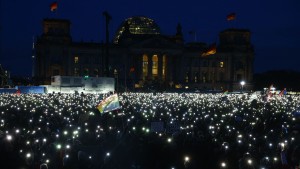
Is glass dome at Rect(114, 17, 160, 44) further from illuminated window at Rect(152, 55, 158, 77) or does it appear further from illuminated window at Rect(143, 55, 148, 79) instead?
illuminated window at Rect(143, 55, 148, 79)

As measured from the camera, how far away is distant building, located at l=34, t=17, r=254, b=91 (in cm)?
10006

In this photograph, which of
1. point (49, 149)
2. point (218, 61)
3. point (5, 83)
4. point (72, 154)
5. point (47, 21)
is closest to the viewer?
point (72, 154)

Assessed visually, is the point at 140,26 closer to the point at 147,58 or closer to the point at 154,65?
the point at 147,58

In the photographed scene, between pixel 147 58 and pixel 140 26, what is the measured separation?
13.1 m

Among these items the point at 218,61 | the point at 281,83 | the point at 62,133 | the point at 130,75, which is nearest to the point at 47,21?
the point at 130,75

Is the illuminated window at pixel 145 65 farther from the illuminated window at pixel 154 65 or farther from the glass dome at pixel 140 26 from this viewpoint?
the glass dome at pixel 140 26

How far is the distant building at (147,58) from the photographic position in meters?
100

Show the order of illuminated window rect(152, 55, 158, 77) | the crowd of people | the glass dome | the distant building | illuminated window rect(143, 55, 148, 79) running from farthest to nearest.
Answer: the glass dome, illuminated window rect(152, 55, 158, 77), illuminated window rect(143, 55, 148, 79), the distant building, the crowd of people

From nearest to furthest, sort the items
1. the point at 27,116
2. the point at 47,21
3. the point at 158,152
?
1. the point at 158,152
2. the point at 27,116
3. the point at 47,21

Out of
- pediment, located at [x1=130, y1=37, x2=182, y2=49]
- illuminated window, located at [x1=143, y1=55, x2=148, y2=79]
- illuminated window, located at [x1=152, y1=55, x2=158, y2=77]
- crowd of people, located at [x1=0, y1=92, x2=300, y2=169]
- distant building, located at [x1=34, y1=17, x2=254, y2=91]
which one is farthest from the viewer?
illuminated window, located at [x1=152, y1=55, x2=158, y2=77]

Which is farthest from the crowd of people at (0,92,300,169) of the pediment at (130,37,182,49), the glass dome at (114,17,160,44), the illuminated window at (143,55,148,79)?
the glass dome at (114,17,160,44)

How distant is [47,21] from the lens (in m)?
100

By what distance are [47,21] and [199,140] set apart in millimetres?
89777

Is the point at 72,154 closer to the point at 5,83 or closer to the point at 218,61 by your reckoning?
the point at 5,83
